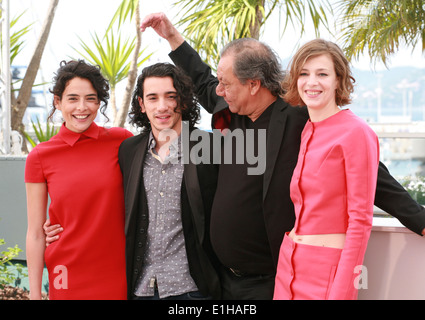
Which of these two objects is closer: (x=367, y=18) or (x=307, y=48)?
(x=307, y=48)

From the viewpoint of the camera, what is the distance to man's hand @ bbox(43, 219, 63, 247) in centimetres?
179

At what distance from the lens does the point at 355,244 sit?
51.6 inches

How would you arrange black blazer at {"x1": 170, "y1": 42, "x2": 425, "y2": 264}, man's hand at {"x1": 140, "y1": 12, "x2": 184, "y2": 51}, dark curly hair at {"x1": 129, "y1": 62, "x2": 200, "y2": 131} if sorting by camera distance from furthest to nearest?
man's hand at {"x1": 140, "y1": 12, "x2": 184, "y2": 51} → dark curly hair at {"x1": 129, "y1": 62, "x2": 200, "y2": 131} → black blazer at {"x1": 170, "y1": 42, "x2": 425, "y2": 264}

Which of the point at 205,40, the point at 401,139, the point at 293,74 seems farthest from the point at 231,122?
the point at 401,139

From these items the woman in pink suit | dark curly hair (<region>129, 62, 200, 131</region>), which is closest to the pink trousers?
the woman in pink suit

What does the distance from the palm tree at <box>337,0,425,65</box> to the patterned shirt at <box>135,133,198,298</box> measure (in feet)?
18.1

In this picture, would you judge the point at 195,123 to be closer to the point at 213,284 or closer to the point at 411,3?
the point at 213,284

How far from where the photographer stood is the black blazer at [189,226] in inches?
65.3

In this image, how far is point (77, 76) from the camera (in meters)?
1.82

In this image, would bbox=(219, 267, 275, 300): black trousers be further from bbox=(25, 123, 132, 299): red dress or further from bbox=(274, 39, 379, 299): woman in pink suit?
bbox=(25, 123, 132, 299): red dress

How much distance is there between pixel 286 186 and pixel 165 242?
0.43 metres

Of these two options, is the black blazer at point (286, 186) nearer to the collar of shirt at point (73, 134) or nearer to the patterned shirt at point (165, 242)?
the patterned shirt at point (165, 242)

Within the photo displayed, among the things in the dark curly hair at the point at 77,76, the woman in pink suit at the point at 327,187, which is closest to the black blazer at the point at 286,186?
the woman in pink suit at the point at 327,187
